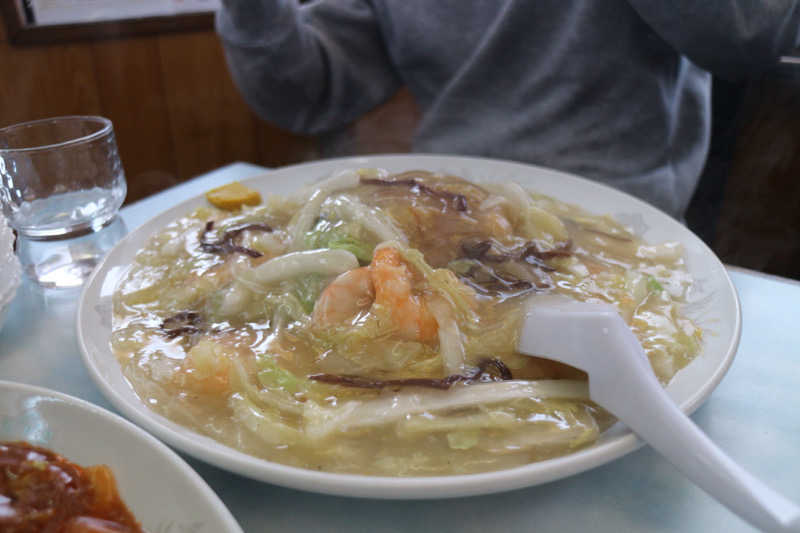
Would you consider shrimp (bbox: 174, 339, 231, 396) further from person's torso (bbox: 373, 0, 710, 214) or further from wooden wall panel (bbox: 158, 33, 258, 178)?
wooden wall panel (bbox: 158, 33, 258, 178)

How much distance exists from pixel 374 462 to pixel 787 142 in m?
2.12

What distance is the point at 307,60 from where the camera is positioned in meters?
2.13

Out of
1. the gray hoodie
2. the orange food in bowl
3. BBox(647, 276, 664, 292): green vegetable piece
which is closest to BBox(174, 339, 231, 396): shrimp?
the orange food in bowl

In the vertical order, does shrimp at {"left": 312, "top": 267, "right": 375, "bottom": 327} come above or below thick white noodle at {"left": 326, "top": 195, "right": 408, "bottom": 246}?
below

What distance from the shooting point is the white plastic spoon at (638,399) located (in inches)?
21.2

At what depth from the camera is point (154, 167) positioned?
11.0 ft

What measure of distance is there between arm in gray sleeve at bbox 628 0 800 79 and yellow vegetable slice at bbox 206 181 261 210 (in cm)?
125

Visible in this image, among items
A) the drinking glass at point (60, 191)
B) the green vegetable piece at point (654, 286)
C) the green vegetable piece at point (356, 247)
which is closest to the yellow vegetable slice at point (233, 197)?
the drinking glass at point (60, 191)

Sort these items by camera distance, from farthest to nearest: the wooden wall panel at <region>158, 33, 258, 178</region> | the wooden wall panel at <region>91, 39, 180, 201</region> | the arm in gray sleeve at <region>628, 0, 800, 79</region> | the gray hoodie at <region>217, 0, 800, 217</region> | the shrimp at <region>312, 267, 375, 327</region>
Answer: the wooden wall panel at <region>158, 33, 258, 178</region>, the wooden wall panel at <region>91, 39, 180, 201</region>, the gray hoodie at <region>217, 0, 800, 217</region>, the arm in gray sleeve at <region>628, 0, 800, 79</region>, the shrimp at <region>312, 267, 375, 327</region>

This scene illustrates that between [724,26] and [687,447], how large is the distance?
149 centimetres

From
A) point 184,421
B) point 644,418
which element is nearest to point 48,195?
point 184,421

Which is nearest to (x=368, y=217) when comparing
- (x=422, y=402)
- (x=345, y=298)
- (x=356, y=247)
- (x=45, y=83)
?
(x=356, y=247)

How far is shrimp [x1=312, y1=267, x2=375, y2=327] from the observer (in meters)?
0.93

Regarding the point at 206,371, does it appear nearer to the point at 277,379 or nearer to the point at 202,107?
the point at 277,379
